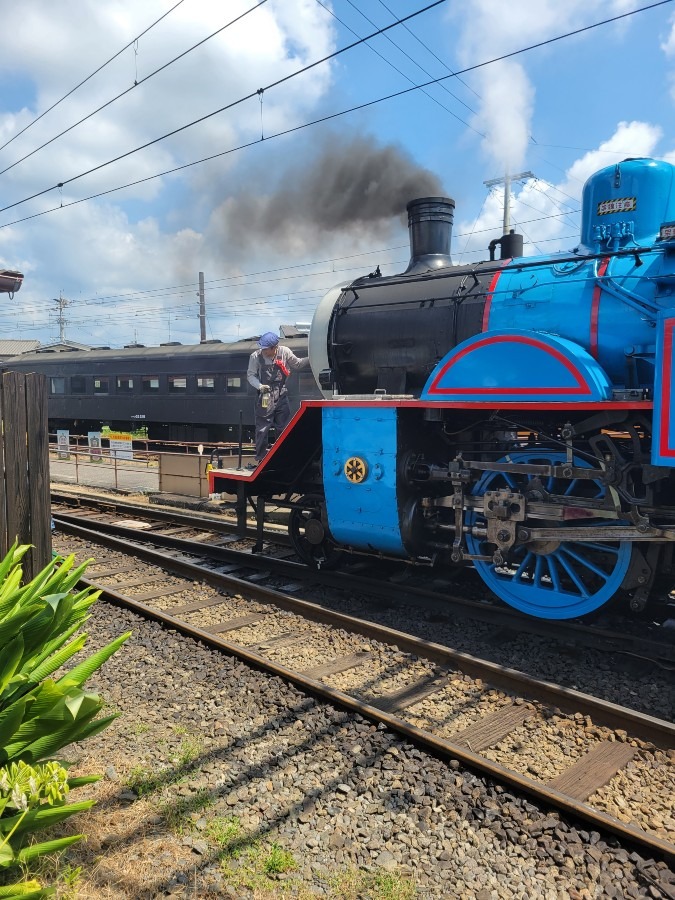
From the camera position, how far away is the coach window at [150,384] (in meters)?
21.7

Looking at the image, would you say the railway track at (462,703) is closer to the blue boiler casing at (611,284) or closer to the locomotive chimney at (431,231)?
the blue boiler casing at (611,284)

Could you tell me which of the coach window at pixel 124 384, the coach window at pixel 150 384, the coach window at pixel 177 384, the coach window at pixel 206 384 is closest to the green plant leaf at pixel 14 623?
the coach window at pixel 206 384

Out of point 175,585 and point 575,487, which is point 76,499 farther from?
point 575,487

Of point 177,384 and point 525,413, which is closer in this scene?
point 525,413

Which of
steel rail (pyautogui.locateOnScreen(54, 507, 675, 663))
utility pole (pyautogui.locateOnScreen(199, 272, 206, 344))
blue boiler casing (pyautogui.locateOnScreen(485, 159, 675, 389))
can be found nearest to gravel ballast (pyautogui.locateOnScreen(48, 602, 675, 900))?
steel rail (pyautogui.locateOnScreen(54, 507, 675, 663))

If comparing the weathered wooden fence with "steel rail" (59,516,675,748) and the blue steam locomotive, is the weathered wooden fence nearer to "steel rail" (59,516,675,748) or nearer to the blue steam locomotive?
"steel rail" (59,516,675,748)

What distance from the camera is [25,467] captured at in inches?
154

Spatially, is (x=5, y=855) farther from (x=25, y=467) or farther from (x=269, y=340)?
(x=269, y=340)

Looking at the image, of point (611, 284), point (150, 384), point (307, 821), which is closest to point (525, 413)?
point (611, 284)

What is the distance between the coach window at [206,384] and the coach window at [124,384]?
3.70m

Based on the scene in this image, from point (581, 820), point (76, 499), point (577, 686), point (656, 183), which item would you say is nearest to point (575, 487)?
point (577, 686)

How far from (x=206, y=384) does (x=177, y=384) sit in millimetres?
1507

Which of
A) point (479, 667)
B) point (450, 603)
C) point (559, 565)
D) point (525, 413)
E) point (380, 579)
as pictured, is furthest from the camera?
point (380, 579)

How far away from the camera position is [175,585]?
693 centimetres
